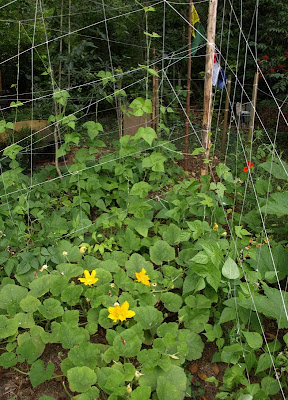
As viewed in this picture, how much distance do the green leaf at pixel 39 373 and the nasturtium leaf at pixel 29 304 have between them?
0.94 ft

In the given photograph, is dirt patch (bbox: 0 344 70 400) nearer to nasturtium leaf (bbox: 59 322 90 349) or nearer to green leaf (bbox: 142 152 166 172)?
nasturtium leaf (bbox: 59 322 90 349)

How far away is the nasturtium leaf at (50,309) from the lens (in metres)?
1.63

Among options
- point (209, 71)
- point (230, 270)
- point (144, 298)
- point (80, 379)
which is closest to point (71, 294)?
point (144, 298)

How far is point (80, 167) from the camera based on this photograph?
2576mm

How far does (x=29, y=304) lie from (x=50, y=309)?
11 centimetres

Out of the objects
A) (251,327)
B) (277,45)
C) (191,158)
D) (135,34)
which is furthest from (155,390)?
(135,34)

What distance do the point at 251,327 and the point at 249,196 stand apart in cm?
114

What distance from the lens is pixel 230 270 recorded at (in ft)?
5.48

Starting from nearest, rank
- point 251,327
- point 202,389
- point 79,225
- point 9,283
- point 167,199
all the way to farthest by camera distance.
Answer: point 202,389 → point 251,327 → point 9,283 → point 79,225 → point 167,199

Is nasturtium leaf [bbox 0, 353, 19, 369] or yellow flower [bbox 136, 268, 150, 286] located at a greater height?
yellow flower [bbox 136, 268, 150, 286]

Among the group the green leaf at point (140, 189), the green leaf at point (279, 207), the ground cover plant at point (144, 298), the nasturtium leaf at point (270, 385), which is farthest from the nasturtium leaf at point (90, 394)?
the green leaf at point (140, 189)

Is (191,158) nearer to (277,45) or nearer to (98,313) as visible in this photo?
(98,313)

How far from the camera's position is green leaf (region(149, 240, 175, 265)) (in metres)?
1.98

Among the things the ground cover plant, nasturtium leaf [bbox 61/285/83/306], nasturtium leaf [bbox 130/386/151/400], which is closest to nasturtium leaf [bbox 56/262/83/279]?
the ground cover plant
